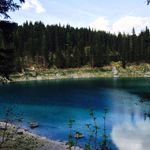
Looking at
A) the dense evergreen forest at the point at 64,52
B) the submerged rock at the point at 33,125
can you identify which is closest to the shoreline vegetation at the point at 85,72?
the dense evergreen forest at the point at 64,52

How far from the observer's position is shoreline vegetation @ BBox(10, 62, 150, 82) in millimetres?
168250

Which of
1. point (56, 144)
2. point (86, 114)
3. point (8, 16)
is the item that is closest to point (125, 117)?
point (86, 114)

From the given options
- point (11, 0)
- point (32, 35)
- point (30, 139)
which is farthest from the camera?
point (32, 35)

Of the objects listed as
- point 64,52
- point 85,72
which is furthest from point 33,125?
point 64,52

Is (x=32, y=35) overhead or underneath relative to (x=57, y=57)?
overhead

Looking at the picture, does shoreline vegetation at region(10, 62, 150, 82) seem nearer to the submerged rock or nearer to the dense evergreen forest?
the dense evergreen forest

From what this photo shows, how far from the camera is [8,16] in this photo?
21344mm

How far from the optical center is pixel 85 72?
177375mm

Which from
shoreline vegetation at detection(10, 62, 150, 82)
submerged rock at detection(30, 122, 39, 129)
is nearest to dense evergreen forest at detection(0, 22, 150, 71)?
shoreline vegetation at detection(10, 62, 150, 82)

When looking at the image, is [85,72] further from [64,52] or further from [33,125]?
[33,125]

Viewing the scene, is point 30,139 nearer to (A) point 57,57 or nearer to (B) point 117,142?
(B) point 117,142

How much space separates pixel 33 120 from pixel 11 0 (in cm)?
3496

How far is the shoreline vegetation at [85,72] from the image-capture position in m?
168

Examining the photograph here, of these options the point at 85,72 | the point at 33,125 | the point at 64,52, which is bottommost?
the point at 33,125
